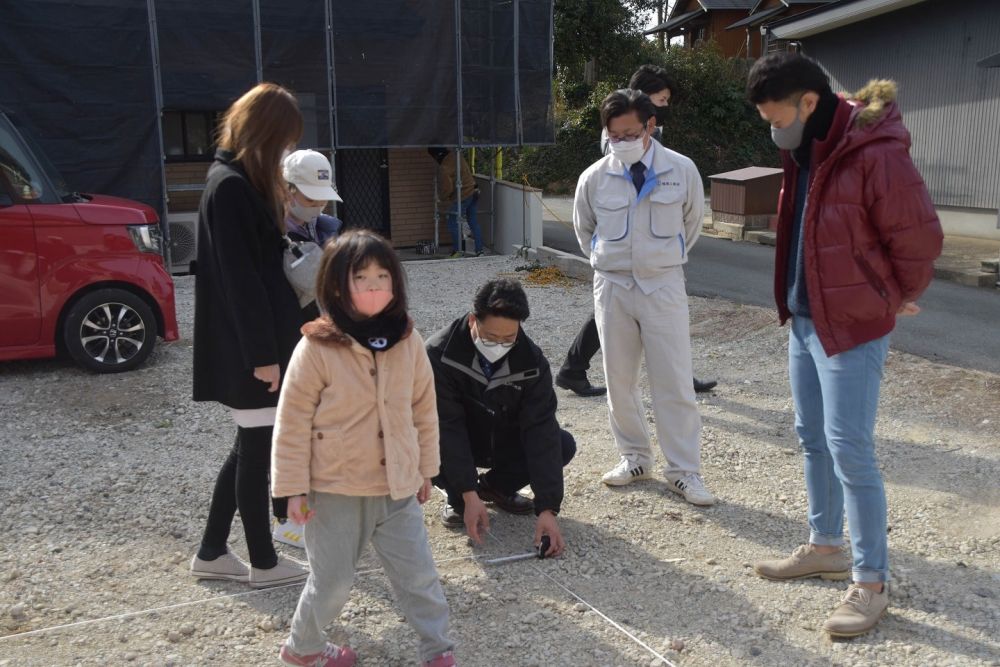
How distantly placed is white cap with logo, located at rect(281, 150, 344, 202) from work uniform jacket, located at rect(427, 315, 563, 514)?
83 cm

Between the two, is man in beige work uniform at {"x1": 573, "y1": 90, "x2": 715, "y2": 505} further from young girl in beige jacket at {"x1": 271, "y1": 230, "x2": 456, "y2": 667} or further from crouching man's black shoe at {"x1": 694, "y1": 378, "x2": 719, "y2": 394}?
crouching man's black shoe at {"x1": 694, "y1": 378, "x2": 719, "y2": 394}

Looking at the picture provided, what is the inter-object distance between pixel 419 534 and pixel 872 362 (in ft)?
5.14

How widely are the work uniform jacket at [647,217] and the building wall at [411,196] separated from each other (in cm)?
1054

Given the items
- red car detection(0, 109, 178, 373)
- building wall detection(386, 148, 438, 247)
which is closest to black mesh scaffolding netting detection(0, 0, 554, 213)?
building wall detection(386, 148, 438, 247)

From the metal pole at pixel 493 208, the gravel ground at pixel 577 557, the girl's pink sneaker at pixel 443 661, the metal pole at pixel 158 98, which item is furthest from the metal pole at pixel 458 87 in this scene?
the girl's pink sneaker at pixel 443 661

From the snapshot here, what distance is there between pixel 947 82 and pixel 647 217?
38.6 ft

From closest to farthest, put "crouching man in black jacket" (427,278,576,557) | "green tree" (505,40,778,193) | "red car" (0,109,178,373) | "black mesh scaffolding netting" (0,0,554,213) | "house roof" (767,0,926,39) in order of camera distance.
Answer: "crouching man in black jacket" (427,278,576,557) < "red car" (0,109,178,373) < "black mesh scaffolding netting" (0,0,554,213) < "house roof" (767,0,926,39) < "green tree" (505,40,778,193)

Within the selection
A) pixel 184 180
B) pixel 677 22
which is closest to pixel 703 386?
pixel 184 180

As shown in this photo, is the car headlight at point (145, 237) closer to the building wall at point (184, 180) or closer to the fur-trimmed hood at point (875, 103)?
the fur-trimmed hood at point (875, 103)

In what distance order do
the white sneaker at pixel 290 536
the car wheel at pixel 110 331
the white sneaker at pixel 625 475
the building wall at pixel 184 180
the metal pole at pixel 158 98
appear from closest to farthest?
the white sneaker at pixel 290 536 → the white sneaker at pixel 625 475 → the car wheel at pixel 110 331 → the metal pole at pixel 158 98 → the building wall at pixel 184 180

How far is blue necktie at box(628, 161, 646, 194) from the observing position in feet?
15.0

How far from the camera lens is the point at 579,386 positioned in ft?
21.6

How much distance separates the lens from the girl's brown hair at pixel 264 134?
3219mm

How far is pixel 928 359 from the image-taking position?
7434 millimetres
